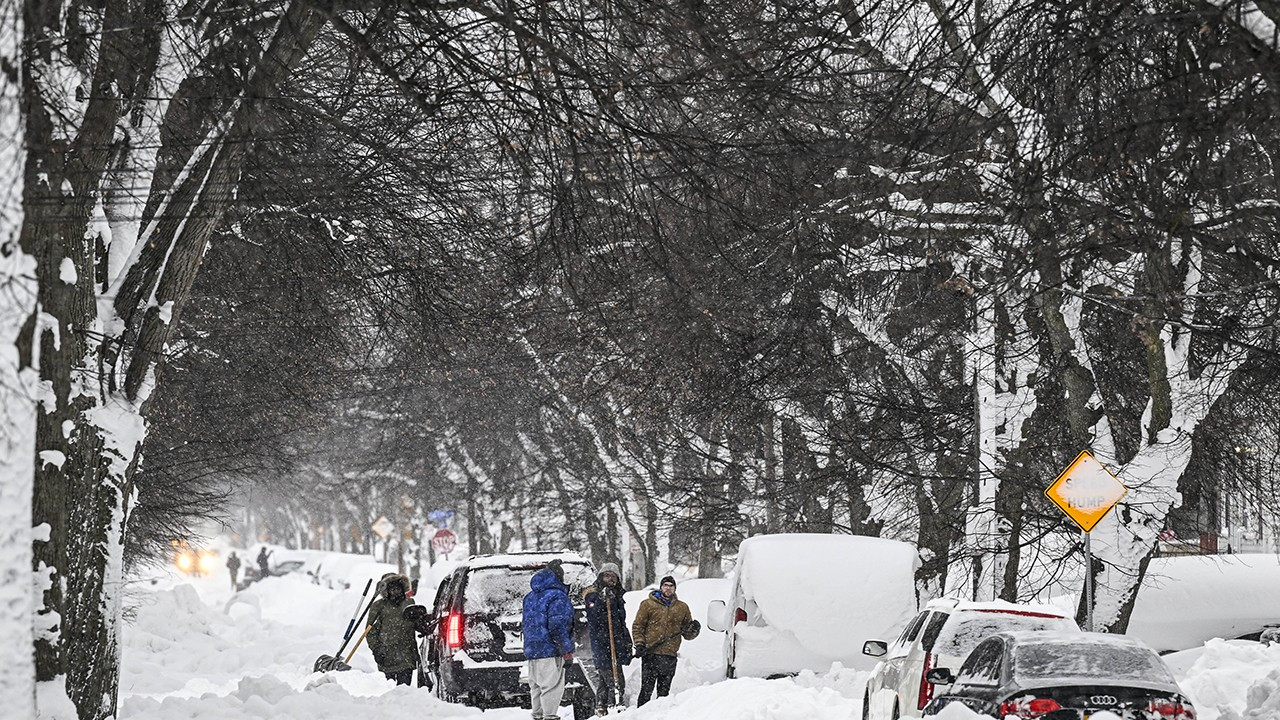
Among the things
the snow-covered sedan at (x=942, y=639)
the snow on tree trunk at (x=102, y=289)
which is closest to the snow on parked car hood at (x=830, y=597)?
the snow-covered sedan at (x=942, y=639)

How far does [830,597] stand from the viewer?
16.7 m

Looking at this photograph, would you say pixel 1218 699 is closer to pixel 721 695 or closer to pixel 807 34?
pixel 721 695

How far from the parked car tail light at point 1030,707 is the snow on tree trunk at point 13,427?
530cm

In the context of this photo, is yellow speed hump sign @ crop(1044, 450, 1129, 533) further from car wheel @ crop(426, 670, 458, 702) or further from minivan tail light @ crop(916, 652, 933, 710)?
car wheel @ crop(426, 670, 458, 702)

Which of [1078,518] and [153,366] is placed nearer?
[153,366]

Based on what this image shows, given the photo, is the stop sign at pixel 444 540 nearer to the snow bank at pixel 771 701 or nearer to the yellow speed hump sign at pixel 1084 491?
the snow bank at pixel 771 701

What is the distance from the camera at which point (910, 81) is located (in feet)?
28.0

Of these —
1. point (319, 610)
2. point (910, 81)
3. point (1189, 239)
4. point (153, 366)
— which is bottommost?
point (319, 610)

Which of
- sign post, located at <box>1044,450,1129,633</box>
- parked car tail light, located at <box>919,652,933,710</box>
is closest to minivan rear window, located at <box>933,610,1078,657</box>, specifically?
parked car tail light, located at <box>919,652,933,710</box>

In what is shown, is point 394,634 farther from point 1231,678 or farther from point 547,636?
point 1231,678

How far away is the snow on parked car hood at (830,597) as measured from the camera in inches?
656

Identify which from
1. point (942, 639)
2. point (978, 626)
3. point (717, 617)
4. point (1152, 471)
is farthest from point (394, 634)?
point (978, 626)

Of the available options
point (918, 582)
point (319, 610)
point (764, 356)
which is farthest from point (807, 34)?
point (319, 610)

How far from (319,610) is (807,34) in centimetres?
4587
